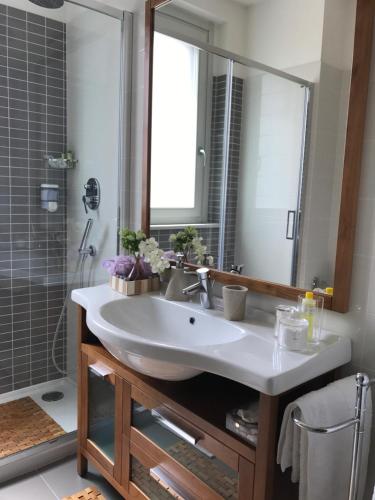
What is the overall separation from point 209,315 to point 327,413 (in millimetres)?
562

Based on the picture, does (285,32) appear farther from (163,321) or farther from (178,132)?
(163,321)

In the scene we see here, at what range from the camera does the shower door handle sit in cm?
141

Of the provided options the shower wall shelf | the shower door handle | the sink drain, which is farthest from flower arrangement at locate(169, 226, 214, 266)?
the sink drain

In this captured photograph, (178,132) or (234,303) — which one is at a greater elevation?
(178,132)

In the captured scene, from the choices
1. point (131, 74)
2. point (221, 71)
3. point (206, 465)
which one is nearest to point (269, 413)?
point (206, 465)

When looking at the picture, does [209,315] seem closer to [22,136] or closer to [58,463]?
[58,463]

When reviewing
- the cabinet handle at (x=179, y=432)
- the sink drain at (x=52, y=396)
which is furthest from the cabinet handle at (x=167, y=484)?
the sink drain at (x=52, y=396)

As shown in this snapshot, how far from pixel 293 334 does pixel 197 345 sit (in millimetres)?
342

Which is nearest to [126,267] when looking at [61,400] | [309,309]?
[309,309]

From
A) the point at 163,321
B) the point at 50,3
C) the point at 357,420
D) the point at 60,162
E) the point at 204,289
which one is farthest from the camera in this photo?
the point at 60,162

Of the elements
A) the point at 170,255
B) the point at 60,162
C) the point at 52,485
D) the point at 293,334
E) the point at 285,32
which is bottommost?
the point at 52,485

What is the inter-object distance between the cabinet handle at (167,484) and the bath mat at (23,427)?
A: 0.91 m

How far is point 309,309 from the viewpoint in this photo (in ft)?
4.23

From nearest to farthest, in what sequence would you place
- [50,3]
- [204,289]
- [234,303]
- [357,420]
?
[357,420] → [234,303] → [204,289] → [50,3]
